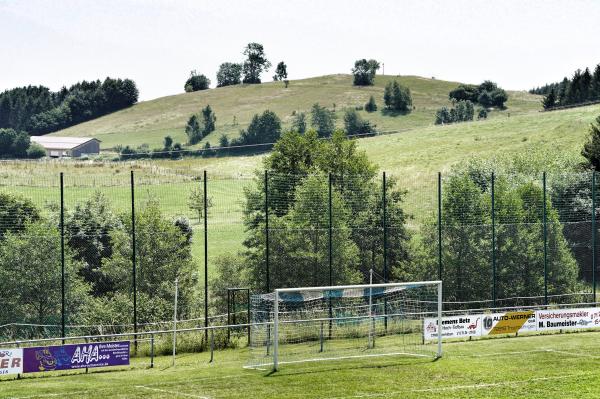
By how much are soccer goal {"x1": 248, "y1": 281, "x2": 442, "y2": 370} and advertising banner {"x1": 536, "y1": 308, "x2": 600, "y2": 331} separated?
175 inches

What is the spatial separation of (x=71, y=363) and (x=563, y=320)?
18083 millimetres

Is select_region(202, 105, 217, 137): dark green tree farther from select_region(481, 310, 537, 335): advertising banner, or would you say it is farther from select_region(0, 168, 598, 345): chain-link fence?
select_region(481, 310, 537, 335): advertising banner

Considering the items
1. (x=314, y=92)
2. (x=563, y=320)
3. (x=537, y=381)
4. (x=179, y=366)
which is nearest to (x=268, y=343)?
(x=179, y=366)

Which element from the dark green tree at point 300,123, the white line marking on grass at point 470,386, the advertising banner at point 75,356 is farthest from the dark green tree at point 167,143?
the white line marking on grass at point 470,386

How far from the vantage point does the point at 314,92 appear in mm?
194625

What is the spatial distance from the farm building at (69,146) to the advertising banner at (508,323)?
419ft

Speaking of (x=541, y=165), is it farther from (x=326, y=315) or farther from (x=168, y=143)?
(x=168, y=143)

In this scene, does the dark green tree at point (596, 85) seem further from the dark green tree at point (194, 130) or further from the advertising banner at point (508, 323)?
the advertising banner at point (508, 323)

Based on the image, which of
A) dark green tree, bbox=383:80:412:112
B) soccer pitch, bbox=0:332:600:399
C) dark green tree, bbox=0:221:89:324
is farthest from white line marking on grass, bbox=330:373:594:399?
dark green tree, bbox=383:80:412:112

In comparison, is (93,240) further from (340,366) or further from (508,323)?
(508,323)

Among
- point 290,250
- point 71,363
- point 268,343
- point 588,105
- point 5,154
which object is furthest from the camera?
point 5,154

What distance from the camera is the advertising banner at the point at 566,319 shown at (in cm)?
3222

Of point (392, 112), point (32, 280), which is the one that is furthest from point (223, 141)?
point (32, 280)

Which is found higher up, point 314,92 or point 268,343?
point 314,92
